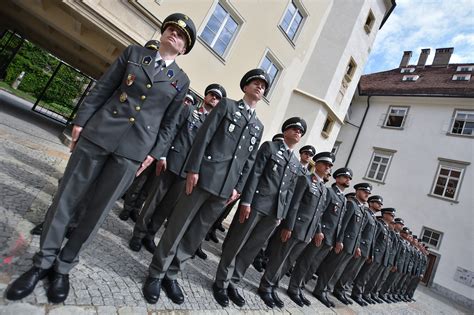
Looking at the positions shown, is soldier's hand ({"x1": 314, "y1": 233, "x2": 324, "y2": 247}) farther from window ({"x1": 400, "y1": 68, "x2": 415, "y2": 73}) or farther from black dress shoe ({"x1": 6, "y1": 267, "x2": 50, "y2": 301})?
window ({"x1": 400, "y1": 68, "x2": 415, "y2": 73})

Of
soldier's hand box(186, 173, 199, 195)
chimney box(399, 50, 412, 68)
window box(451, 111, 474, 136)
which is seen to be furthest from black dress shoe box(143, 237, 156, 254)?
chimney box(399, 50, 412, 68)

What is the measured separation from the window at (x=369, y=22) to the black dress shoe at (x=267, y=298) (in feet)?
53.0

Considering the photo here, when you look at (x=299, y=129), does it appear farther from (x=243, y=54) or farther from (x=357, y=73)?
(x=357, y=73)

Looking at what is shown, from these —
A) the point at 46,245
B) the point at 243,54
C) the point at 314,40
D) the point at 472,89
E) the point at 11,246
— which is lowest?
the point at 11,246

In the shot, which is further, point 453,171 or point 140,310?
point 453,171

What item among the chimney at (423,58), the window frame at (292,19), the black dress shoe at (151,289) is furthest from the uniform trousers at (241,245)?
the chimney at (423,58)

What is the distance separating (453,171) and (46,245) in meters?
21.3

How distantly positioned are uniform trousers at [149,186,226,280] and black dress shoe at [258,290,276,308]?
1.52m

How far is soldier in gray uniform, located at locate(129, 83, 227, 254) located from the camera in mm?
3572

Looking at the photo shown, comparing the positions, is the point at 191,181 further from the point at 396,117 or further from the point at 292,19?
the point at 396,117

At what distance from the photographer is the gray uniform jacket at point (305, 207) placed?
4156 millimetres

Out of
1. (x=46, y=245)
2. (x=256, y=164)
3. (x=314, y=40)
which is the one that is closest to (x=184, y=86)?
(x=256, y=164)

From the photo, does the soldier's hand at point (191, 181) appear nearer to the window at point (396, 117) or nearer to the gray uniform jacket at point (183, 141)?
the gray uniform jacket at point (183, 141)

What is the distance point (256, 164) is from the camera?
353cm
